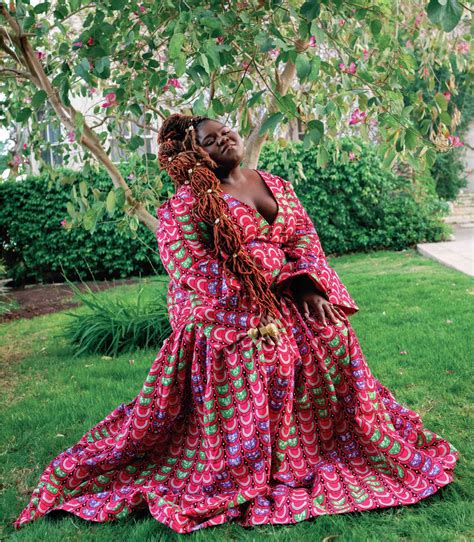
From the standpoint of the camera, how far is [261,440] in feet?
8.32

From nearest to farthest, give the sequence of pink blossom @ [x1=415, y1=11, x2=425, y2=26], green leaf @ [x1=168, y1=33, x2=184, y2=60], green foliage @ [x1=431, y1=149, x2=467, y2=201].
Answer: green leaf @ [x1=168, y1=33, x2=184, y2=60] < pink blossom @ [x1=415, y1=11, x2=425, y2=26] < green foliage @ [x1=431, y1=149, x2=467, y2=201]

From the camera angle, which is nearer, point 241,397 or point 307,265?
point 241,397

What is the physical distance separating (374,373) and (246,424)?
6.29 feet

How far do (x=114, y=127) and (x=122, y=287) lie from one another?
4796 millimetres

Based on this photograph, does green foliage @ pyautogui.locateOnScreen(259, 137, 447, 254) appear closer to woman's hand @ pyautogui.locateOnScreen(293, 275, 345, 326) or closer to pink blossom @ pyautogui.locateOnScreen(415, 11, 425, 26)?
pink blossom @ pyautogui.locateOnScreen(415, 11, 425, 26)

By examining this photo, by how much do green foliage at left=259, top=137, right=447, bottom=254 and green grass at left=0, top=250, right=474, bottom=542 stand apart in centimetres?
240

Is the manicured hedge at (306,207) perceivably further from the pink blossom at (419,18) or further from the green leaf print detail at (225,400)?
A: the green leaf print detail at (225,400)

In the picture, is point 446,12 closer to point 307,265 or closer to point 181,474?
point 307,265

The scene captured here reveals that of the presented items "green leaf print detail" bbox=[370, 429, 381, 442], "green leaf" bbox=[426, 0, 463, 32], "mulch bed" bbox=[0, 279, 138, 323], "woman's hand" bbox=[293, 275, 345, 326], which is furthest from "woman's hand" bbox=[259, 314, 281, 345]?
"mulch bed" bbox=[0, 279, 138, 323]

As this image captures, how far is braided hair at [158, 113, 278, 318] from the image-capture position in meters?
2.57

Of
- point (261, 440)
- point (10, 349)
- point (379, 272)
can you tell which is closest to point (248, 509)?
point (261, 440)

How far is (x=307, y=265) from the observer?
272 cm

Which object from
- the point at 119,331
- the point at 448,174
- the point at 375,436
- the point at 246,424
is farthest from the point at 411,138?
the point at 448,174

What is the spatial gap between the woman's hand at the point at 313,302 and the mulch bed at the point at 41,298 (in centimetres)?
481
